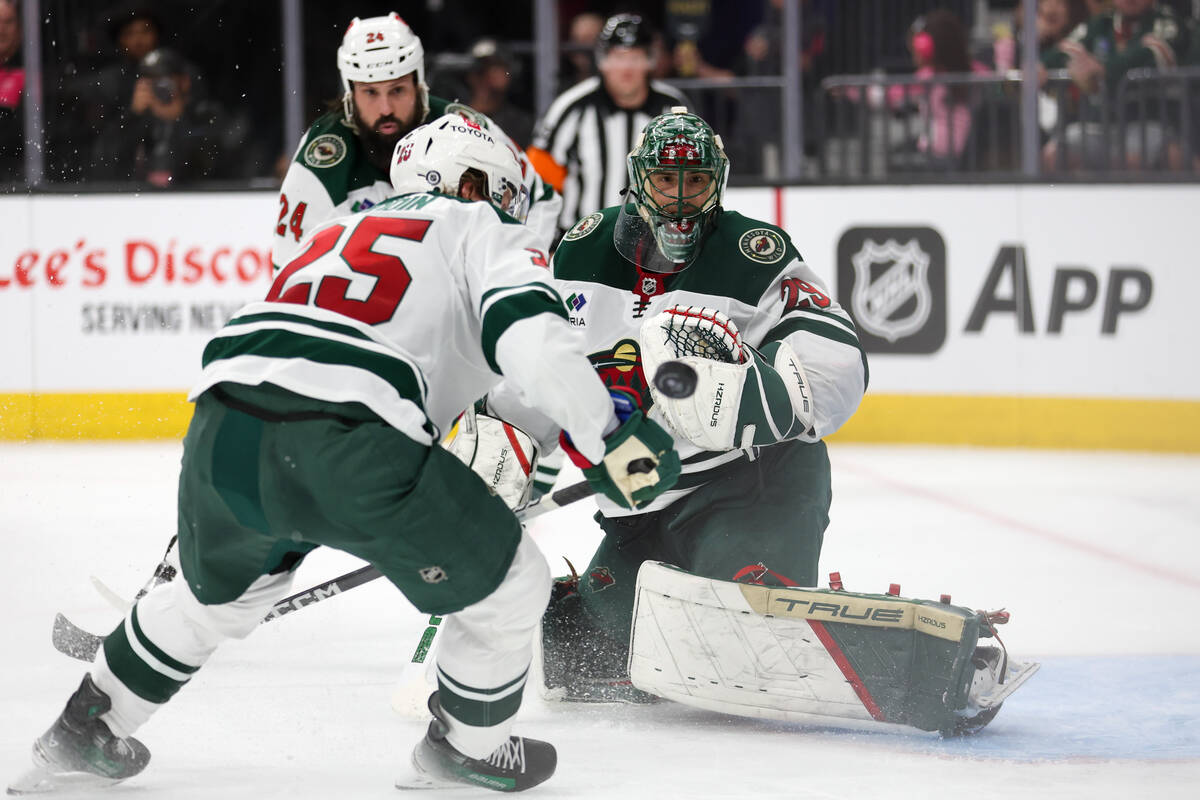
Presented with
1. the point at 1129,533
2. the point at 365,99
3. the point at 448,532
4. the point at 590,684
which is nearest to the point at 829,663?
the point at 590,684

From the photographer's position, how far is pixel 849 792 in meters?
2.32

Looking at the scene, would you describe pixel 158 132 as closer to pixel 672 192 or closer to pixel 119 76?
pixel 119 76

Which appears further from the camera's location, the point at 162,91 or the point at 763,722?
the point at 162,91

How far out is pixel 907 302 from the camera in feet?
19.7

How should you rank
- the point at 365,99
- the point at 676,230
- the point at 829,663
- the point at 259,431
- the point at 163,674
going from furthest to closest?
the point at 365,99 → the point at 676,230 → the point at 829,663 → the point at 163,674 → the point at 259,431

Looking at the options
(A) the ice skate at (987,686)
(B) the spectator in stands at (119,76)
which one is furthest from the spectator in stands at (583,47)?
(A) the ice skate at (987,686)

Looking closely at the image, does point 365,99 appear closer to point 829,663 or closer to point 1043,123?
point 829,663

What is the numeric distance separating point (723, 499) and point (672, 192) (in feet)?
1.78

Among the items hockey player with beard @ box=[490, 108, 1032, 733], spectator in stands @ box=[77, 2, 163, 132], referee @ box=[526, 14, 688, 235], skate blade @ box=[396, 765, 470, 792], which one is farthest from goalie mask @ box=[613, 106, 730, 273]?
spectator in stands @ box=[77, 2, 163, 132]

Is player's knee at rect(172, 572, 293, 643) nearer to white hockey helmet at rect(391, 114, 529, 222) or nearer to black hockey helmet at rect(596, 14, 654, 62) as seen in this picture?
white hockey helmet at rect(391, 114, 529, 222)

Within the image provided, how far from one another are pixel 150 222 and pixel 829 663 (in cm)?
432

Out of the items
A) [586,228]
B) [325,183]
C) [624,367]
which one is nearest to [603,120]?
[325,183]

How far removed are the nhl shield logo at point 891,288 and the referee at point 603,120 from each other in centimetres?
92

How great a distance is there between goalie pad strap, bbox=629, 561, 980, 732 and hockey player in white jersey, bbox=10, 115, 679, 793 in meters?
0.43
